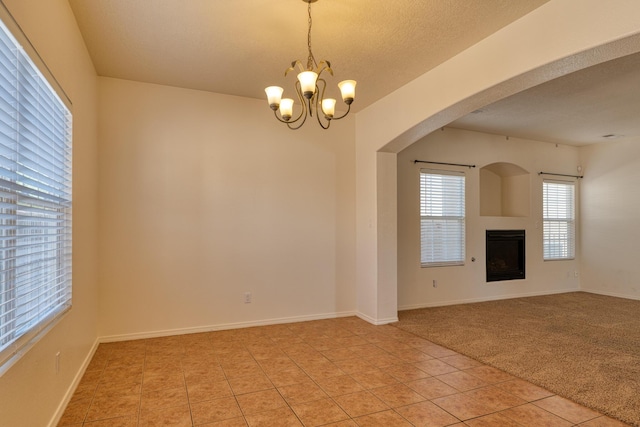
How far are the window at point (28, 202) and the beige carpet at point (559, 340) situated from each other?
3474mm

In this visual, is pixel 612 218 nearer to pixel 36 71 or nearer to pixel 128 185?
pixel 128 185

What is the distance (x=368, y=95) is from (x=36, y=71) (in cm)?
332

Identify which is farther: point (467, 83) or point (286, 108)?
point (467, 83)

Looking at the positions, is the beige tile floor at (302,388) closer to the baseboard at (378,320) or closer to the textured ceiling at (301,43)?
the baseboard at (378,320)

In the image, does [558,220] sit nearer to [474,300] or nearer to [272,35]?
[474,300]

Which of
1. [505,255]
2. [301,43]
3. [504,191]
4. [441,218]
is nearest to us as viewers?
[301,43]

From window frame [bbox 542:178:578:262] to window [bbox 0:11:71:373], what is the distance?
720 cm

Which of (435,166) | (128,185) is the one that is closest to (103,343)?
(128,185)

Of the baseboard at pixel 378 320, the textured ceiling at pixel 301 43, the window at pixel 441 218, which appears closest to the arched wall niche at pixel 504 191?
the window at pixel 441 218

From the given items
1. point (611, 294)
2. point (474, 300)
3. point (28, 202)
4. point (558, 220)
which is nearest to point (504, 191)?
point (558, 220)

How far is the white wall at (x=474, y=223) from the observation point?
18.0 ft

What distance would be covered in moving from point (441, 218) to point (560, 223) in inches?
113

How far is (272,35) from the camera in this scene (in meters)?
3.05

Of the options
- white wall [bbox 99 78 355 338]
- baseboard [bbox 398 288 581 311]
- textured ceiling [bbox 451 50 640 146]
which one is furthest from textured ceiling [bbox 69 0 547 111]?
baseboard [bbox 398 288 581 311]
